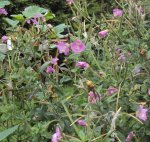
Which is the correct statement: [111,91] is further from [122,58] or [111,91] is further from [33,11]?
[33,11]

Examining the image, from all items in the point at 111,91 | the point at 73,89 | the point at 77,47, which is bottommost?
the point at 73,89

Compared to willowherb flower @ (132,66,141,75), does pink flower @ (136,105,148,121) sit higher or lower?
lower

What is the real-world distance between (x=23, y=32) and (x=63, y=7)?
263 centimetres

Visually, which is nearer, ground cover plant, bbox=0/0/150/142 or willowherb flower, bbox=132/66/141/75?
ground cover plant, bbox=0/0/150/142

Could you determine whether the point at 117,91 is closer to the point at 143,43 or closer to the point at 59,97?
the point at 59,97

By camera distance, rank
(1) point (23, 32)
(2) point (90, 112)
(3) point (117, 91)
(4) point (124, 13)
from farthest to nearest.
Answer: (4) point (124, 13) → (1) point (23, 32) → (3) point (117, 91) → (2) point (90, 112)

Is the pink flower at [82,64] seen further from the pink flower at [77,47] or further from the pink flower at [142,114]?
the pink flower at [142,114]

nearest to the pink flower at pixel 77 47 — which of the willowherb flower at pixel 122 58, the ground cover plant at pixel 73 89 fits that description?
the ground cover plant at pixel 73 89

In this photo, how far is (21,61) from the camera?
206cm

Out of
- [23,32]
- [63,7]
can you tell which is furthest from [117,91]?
[63,7]

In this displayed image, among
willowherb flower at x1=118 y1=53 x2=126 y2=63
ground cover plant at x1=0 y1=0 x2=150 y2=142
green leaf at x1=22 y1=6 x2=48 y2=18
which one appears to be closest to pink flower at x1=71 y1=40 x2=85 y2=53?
ground cover plant at x1=0 y1=0 x2=150 y2=142

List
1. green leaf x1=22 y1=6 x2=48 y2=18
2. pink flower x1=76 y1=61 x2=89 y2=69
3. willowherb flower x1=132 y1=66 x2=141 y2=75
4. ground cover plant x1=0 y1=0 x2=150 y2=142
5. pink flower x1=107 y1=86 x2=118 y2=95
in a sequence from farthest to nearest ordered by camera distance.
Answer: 1. green leaf x1=22 y1=6 x2=48 y2=18
2. pink flower x1=76 y1=61 x2=89 y2=69
3. willowherb flower x1=132 y1=66 x2=141 y2=75
4. pink flower x1=107 y1=86 x2=118 y2=95
5. ground cover plant x1=0 y1=0 x2=150 y2=142

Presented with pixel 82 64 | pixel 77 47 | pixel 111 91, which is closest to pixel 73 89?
pixel 82 64

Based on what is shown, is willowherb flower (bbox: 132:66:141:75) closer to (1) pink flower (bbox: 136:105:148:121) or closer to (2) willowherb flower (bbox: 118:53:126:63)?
(2) willowherb flower (bbox: 118:53:126:63)
